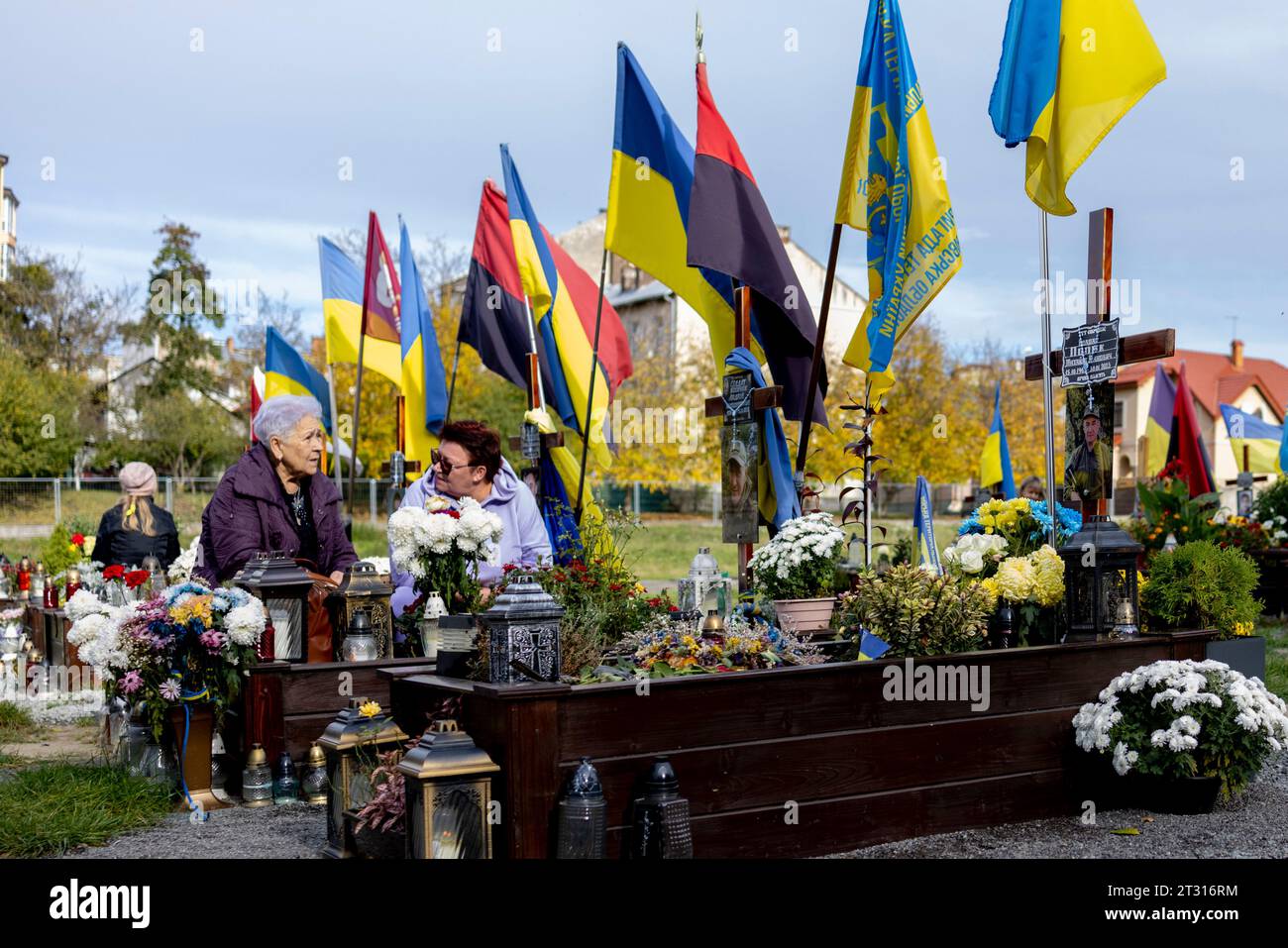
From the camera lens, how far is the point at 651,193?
31.0 feet

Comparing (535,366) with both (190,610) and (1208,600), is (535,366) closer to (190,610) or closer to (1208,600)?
(190,610)

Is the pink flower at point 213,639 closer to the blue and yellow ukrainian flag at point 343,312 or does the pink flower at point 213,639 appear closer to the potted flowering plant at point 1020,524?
the potted flowering plant at point 1020,524

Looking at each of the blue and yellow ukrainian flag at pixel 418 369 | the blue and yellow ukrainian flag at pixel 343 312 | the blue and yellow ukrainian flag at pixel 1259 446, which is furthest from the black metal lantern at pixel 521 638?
the blue and yellow ukrainian flag at pixel 1259 446

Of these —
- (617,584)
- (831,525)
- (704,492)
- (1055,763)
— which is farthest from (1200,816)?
(704,492)

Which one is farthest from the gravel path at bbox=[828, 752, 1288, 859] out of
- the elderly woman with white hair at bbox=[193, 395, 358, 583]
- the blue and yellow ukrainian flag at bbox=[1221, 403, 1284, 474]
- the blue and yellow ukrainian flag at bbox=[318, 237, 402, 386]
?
the blue and yellow ukrainian flag at bbox=[1221, 403, 1284, 474]

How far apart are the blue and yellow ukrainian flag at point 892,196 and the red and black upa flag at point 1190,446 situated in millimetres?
9392

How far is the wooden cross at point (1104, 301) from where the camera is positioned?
20.7 feet

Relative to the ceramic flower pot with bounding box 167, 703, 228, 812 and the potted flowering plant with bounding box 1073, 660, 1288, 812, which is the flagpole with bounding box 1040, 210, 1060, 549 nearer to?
the potted flowering plant with bounding box 1073, 660, 1288, 812

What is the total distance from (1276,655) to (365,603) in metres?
8.82

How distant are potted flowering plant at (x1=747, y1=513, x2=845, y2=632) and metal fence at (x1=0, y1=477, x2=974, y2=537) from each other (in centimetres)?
1061

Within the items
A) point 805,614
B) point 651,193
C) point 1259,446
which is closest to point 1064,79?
point 805,614

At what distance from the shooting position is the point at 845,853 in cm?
515
